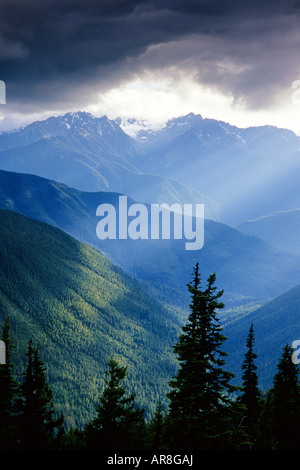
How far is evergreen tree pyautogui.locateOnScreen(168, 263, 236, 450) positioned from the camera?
29109mm

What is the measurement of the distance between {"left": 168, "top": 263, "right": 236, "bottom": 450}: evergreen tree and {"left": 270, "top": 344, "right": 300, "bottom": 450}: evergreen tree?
64.6ft

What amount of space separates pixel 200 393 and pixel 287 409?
74.4 feet

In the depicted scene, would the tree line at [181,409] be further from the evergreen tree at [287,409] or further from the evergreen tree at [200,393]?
the evergreen tree at [287,409]

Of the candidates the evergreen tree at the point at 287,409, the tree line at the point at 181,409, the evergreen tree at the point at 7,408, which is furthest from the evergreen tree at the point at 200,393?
the evergreen tree at the point at 287,409

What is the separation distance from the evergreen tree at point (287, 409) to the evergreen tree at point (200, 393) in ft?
64.6

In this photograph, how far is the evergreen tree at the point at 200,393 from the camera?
29109 millimetres

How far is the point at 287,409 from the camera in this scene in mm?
46531

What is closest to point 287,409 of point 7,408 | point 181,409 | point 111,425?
point 181,409

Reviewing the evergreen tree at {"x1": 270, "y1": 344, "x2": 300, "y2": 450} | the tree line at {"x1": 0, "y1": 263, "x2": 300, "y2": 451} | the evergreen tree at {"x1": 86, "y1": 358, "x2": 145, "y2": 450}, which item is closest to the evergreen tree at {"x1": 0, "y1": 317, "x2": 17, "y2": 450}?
the tree line at {"x1": 0, "y1": 263, "x2": 300, "y2": 451}

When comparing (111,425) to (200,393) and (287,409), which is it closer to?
(200,393)
